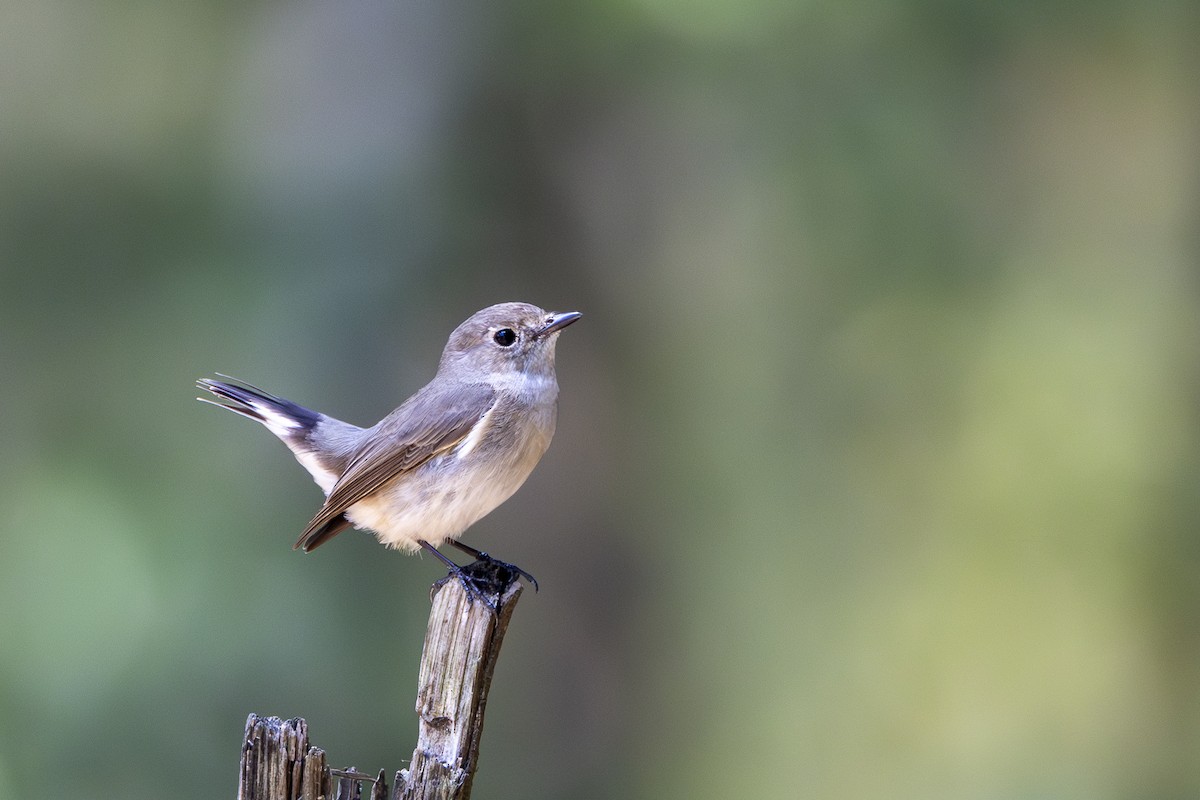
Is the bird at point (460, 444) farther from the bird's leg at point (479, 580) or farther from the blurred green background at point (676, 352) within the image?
the blurred green background at point (676, 352)

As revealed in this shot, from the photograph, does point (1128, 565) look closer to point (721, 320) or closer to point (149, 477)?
point (721, 320)

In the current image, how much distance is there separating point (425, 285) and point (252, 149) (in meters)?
1.20

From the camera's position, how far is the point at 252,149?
6.16 metres

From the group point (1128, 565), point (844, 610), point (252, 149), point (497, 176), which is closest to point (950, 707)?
point (844, 610)

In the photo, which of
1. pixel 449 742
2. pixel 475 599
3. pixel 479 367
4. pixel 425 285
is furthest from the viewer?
pixel 425 285

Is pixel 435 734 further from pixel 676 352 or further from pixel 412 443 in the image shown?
pixel 676 352

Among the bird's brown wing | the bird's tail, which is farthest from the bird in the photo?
the bird's tail

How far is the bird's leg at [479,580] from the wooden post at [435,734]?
0.06 feet

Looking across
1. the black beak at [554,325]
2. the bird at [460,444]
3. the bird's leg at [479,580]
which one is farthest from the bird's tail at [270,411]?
the black beak at [554,325]

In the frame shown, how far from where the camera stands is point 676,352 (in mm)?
6934

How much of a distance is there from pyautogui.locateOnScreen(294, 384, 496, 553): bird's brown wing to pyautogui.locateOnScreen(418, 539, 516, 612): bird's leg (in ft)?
0.97

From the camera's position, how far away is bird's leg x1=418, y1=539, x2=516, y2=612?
319 centimetres

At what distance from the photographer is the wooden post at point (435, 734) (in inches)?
104

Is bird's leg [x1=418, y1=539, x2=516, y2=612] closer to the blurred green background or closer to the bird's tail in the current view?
the bird's tail
